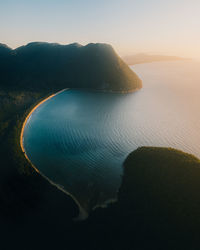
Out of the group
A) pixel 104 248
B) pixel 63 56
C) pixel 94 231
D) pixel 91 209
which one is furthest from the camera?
pixel 63 56

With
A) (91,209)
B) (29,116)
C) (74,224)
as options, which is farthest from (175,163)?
(29,116)

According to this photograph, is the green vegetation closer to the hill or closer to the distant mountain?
the hill

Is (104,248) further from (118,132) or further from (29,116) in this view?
(29,116)

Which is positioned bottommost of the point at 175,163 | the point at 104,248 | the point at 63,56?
the point at 104,248

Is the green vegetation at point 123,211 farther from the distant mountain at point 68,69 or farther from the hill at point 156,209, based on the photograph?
the distant mountain at point 68,69

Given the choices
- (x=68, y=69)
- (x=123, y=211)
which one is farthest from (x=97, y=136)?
(x=68, y=69)
